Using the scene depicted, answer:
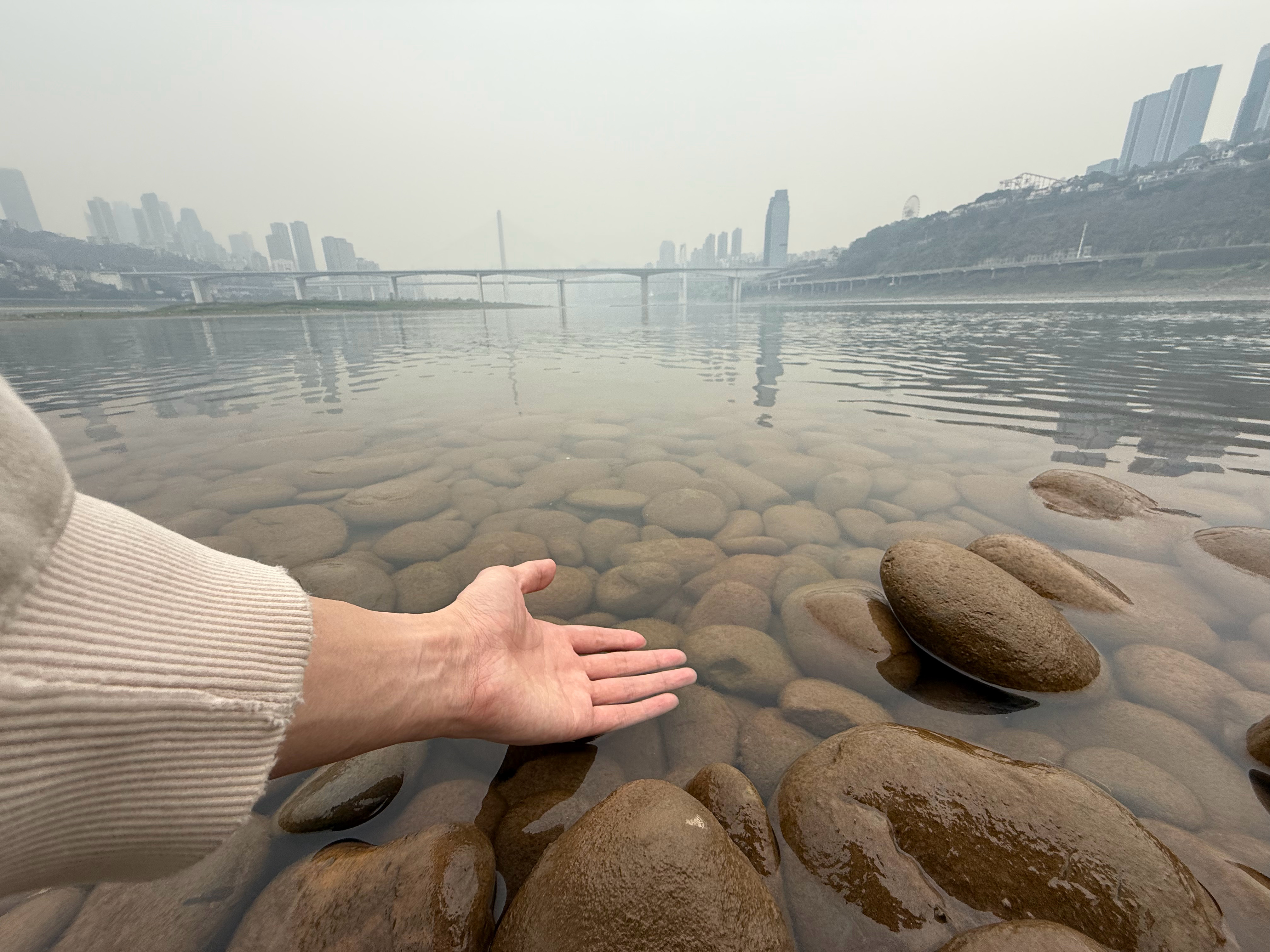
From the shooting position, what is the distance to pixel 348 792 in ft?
6.10

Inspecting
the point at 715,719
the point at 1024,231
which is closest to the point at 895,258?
the point at 1024,231

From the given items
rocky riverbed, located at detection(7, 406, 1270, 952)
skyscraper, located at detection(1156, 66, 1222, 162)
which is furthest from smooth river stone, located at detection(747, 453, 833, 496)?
skyscraper, located at detection(1156, 66, 1222, 162)

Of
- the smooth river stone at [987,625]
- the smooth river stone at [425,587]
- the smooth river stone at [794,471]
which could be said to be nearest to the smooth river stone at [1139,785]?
the smooth river stone at [987,625]

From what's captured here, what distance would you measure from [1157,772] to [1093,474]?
11.1 ft

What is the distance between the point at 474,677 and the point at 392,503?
10.0 feet

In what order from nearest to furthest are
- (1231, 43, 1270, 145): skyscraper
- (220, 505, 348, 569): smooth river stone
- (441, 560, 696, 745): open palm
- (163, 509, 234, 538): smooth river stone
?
1. (441, 560, 696, 745): open palm
2. (220, 505, 348, 569): smooth river stone
3. (163, 509, 234, 538): smooth river stone
4. (1231, 43, 1270, 145): skyscraper

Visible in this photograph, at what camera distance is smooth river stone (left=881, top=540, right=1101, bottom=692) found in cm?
228

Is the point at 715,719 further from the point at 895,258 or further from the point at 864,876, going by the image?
the point at 895,258

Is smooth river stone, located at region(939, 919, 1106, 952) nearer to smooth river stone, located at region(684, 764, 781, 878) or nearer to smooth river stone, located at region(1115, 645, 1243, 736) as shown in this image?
smooth river stone, located at region(684, 764, 781, 878)

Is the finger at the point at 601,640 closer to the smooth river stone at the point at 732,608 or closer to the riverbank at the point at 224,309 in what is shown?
the smooth river stone at the point at 732,608

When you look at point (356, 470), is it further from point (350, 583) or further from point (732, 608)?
point (732, 608)

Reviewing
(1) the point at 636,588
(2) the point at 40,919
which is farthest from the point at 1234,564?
(2) the point at 40,919

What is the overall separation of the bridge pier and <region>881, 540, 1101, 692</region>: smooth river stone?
84.7 m

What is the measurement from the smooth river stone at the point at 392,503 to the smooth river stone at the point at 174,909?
2.77 meters
